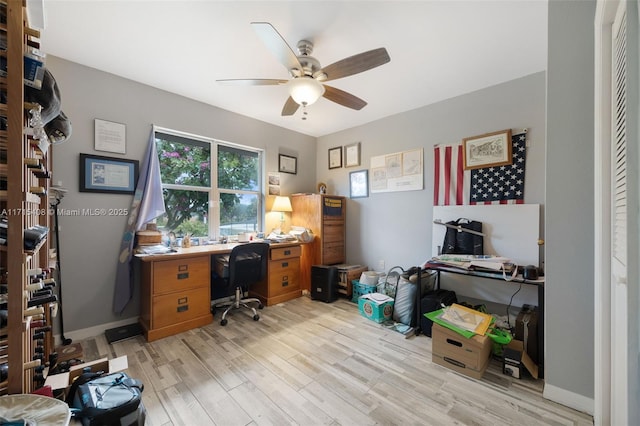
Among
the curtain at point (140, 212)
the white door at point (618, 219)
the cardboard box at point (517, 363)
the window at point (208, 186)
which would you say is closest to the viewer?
the white door at point (618, 219)

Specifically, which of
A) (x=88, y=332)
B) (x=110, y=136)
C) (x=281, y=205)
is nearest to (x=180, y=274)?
(x=88, y=332)

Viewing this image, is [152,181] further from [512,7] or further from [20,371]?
[512,7]

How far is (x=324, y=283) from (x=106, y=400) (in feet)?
7.74

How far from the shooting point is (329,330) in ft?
8.06

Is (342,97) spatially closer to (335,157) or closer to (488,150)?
(488,150)

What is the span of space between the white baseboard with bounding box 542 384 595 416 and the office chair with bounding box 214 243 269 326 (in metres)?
2.34

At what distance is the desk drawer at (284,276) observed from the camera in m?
3.13

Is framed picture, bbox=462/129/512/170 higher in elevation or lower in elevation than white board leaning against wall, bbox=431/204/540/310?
higher

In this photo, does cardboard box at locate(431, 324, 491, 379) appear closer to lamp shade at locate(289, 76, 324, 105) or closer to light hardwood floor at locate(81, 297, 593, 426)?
light hardwood floor at locate(81, 297, 593, 426)

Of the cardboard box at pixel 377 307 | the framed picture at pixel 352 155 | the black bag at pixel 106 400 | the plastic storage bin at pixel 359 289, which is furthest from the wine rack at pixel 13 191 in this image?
the framed picture at pixel 352 155

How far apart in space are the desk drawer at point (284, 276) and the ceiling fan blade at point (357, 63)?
85.9 inches

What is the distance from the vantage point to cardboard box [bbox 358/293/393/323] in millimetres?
2607

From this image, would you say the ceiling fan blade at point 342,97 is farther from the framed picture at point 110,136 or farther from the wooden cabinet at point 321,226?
the framed picture at point 110,136

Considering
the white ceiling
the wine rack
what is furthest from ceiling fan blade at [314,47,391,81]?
the wine rack
